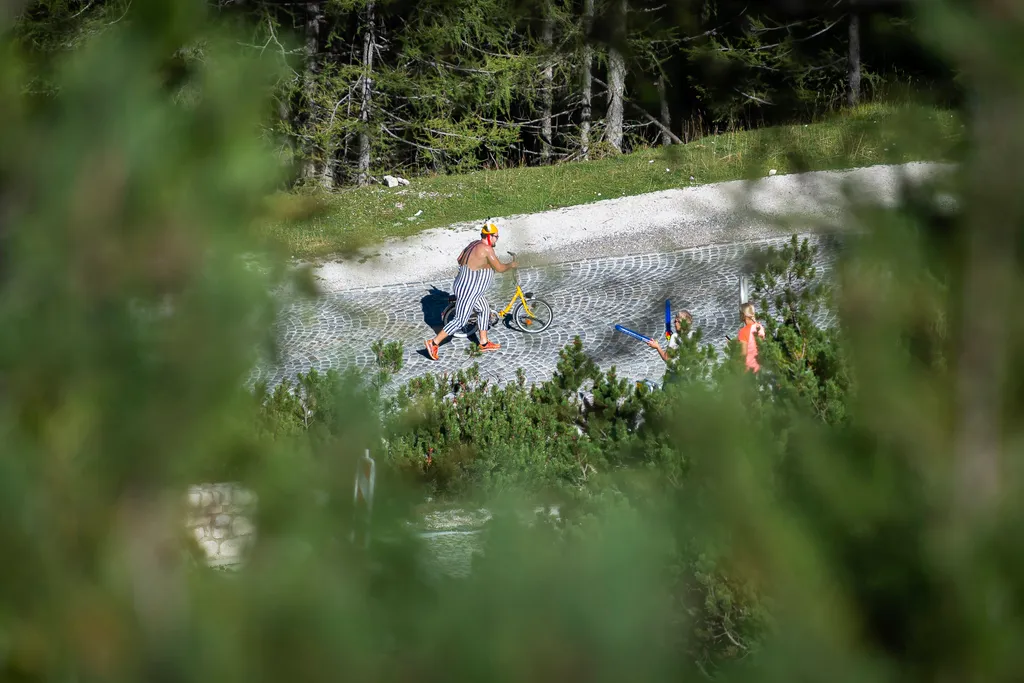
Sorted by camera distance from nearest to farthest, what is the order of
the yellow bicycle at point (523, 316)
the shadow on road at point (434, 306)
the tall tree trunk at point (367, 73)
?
the tall tree trunk at point (367, 73) < the yellow bicycle at point (523, 316) < the shadow on road at point (434, 306)

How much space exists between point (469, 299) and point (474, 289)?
0.12 m

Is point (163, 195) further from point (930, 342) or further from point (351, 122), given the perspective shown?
point (351, 122)

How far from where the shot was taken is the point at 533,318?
812 cm

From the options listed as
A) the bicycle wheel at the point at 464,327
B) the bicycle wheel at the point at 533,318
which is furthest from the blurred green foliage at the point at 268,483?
the bicycle wheel at the point at 533,318

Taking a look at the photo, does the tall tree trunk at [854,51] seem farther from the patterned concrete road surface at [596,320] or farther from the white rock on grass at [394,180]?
the white rock on grass at [394,180]

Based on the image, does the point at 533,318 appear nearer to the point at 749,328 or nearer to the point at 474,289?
the point at 474,289

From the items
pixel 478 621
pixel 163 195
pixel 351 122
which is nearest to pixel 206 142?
pixel 163 195

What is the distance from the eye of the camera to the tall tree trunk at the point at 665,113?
806mm

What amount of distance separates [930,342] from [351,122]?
5.36 m

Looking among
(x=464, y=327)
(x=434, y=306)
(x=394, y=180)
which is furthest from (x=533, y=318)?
(x=394, y=180)

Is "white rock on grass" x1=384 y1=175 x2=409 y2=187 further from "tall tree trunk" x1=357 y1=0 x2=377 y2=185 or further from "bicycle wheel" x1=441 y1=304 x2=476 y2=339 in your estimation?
"bicycle wheel" x1=441 y1=304 x2=476 y2=339

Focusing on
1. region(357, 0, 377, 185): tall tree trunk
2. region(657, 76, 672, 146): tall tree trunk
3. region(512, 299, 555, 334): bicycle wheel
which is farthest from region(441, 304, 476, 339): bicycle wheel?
region(657, 76, 672, 146): tall tree trunk

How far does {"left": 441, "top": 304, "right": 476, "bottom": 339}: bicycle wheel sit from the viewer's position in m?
8.21

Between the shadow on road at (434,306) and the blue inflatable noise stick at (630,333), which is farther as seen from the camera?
the shadow on road at (434,306)
